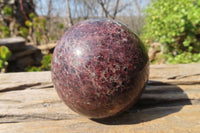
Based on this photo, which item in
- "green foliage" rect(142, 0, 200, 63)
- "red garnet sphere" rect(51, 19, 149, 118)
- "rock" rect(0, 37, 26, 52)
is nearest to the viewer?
"red garnet sphere" rect(51, 19, 149, 118)

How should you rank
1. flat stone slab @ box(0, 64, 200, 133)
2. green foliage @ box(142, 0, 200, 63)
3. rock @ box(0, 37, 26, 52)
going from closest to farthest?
flat stone slab @ box(0, 64, 200, 133) < green foliage @ box(142, 0, 200, 63) < rock @ box(0, 37, 26, 52)

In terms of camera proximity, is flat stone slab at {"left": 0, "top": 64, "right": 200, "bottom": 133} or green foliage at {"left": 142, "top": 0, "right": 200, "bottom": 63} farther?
green foliage at {"left": 142, "top": 0, "right": 200, "bottom": 63}

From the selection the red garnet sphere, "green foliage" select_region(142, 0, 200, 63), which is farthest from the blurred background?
the red garnet sphere

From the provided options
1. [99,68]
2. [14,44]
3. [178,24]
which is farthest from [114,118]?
[14,44]

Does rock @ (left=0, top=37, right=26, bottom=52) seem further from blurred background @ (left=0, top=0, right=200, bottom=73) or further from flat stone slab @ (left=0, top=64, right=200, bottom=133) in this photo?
flat stone slab @ (left=0, top=64, right=200, bottom=133)

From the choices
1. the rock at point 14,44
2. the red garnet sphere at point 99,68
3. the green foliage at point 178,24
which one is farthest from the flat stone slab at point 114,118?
the rock at point 14,44

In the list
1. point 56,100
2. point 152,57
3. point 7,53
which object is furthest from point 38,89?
point 152,57

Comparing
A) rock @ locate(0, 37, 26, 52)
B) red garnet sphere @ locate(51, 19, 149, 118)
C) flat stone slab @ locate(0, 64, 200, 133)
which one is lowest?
flat stone slab @ locate(0, 64, 200, 133)

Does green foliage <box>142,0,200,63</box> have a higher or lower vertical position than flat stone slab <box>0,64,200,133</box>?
higher
